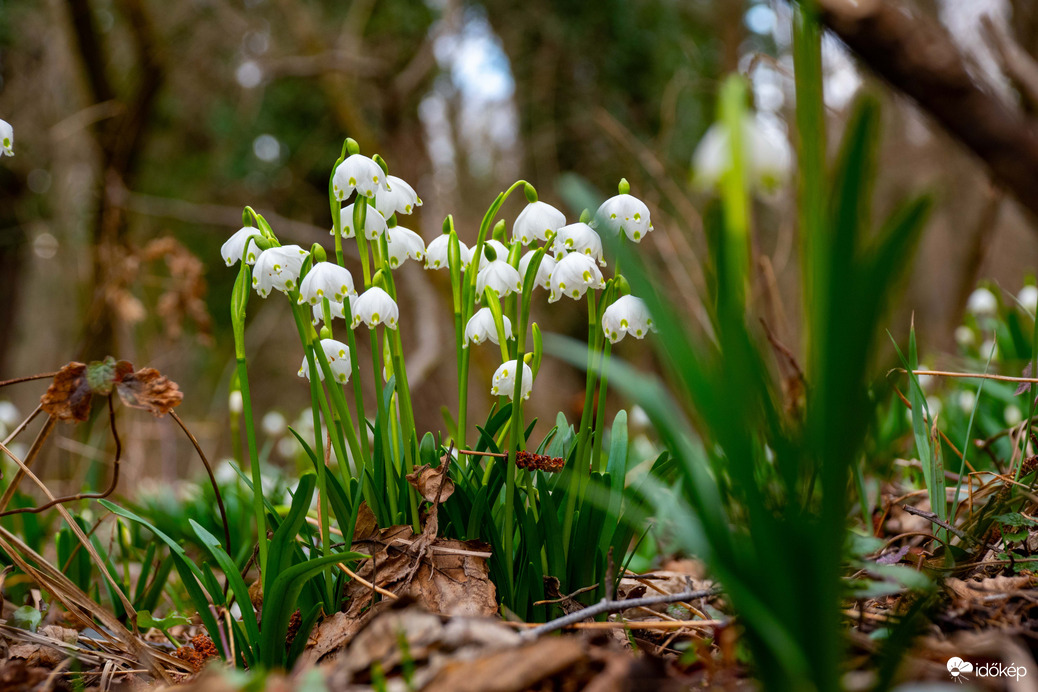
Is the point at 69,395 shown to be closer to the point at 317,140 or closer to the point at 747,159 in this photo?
the point at 747,159

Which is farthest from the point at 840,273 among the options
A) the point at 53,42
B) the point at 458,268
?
the point at 53,42

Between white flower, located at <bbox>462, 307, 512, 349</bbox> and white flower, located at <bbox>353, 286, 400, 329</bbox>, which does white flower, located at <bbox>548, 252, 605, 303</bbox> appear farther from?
white flower, located at <bbox>353, 286, 400, 329</bbox>

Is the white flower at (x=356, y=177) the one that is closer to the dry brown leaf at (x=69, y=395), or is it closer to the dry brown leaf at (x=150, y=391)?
the dry brown leaf at (x=150, y=391)

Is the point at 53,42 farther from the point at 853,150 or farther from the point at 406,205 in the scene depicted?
the point at 853,150

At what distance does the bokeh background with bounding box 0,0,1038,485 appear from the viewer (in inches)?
188

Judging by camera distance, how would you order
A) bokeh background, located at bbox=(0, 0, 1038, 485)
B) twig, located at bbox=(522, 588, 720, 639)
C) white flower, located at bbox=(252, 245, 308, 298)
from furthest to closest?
1. bokeh background, located at bbox=(0, 0, 1038, 485)
2. white flower, located at bbox=(252, 245, 308, 298)
3. twig, located at bbox=(522, 588, 720, 639)

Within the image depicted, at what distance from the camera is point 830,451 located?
628mm

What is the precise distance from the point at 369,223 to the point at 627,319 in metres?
0.48

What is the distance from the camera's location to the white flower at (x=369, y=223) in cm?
118

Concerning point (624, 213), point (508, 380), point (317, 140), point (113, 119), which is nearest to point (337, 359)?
point (508, 380)

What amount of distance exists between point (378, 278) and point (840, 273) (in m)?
0.81

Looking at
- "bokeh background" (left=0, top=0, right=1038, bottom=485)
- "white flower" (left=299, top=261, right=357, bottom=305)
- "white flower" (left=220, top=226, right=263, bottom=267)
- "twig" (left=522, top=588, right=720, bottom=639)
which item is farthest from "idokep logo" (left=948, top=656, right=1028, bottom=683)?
"bokeh background" (left=0, top=0, right=1038, bottom=485)

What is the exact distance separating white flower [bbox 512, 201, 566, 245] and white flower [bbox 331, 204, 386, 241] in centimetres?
24

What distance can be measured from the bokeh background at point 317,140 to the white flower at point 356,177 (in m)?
2.52
